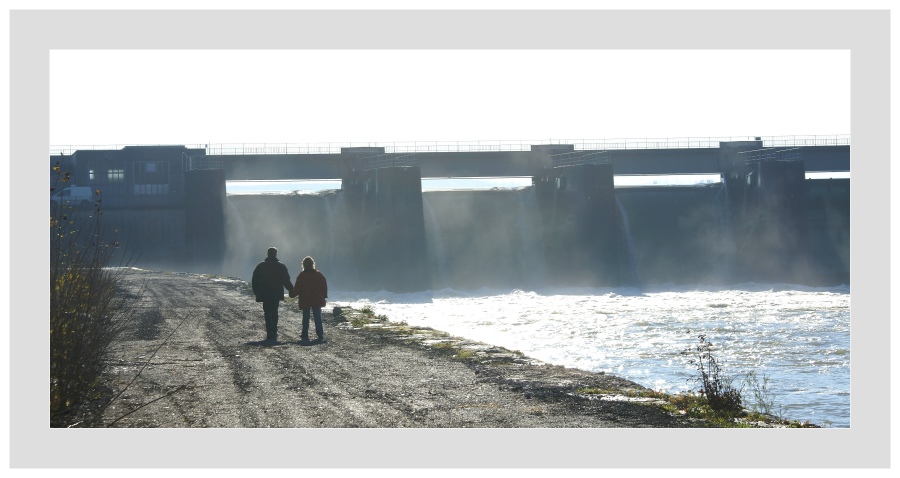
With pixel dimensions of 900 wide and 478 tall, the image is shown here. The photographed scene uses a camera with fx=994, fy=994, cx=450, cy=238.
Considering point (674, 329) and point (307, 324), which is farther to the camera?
point (674, 329)

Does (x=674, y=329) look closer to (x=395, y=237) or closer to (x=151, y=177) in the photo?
(x=395, y=237)

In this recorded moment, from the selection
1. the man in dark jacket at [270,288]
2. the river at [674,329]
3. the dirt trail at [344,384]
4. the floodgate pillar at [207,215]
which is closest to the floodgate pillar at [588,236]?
the river at [674,329]

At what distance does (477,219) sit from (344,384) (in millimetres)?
39063

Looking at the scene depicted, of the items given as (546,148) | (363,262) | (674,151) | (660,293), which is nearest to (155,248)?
(363,262)

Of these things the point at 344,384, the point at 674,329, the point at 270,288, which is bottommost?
the point at 674,329

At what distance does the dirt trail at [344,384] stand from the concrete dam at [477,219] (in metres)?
28.5

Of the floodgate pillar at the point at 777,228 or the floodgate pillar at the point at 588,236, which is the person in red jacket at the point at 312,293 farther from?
the floodgate pillar at the point at 777,228

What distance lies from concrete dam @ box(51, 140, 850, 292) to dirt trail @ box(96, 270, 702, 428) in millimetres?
28500

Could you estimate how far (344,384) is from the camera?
11.2 m

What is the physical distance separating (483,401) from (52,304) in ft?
13.9

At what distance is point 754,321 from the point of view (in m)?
29.4

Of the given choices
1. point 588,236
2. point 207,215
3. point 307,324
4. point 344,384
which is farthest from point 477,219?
point 344,384

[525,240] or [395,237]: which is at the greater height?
[395,237]

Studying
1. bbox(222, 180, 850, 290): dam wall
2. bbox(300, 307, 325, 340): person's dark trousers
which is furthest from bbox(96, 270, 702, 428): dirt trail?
bbox(222, 180, 850, 290): dam wall
